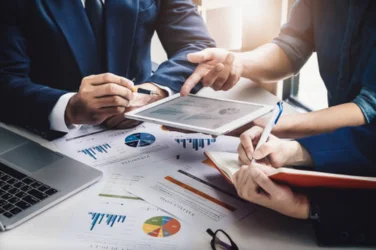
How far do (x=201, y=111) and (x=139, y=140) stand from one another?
203 millimetres

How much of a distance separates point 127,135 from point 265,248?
1.83 feet

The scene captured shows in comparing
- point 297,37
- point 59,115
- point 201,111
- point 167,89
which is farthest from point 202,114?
point 297,37

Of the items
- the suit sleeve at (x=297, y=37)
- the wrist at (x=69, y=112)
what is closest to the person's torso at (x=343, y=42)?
the suit sleeve at (x=297, y=37)

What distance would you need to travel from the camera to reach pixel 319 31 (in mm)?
1175

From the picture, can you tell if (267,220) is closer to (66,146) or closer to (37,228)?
(37,228)

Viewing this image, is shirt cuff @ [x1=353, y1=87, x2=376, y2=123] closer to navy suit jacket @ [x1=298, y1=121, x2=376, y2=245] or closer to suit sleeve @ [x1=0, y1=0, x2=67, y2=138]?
navy suit jacket @ [x1=298, y1=121, x2=376, y2=245]

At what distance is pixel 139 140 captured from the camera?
107 cm

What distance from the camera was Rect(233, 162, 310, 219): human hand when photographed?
69 centimetres

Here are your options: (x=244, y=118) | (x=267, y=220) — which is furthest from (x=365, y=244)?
(x=244, y=118)

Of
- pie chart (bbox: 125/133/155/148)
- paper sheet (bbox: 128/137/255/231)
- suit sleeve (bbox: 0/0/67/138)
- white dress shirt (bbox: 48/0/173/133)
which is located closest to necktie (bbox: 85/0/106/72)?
suit sleeve (bbox: 0/0/67/138)

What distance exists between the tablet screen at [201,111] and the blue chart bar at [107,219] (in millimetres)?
264

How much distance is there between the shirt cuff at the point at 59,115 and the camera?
3.55 ft

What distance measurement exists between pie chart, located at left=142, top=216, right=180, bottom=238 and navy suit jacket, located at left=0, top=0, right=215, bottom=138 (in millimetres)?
505

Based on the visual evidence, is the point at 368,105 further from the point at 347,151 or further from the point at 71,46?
the point at 71,46
